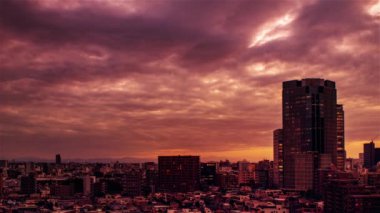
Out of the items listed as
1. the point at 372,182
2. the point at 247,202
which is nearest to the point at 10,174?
the point at 247,202

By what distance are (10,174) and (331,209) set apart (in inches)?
4358

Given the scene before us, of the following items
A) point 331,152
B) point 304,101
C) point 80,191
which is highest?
point 304,101

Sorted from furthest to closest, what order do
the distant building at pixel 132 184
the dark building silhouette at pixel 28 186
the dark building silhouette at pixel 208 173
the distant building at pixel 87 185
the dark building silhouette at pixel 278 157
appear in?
the dark building silhouette at pixel 208 173
the dark building silhouette at pixel 278 157
the dark building silhouette at pixel 28 186
the distant building at pixel 87 185
the distant building at pixel 132 184

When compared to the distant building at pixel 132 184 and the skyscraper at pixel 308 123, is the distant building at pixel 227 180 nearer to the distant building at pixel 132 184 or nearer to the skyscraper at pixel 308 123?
the skyscraper at pixel 308 123

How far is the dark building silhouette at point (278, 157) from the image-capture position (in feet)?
443

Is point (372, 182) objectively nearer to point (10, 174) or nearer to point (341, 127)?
point (341, 127)

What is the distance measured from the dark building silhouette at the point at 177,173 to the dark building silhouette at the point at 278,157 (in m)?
18.0

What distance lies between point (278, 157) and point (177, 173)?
74.6 feet

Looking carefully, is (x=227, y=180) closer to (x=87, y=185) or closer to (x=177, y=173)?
(x=177, y=173)

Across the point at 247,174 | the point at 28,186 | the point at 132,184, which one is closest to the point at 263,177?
the point at 247,174

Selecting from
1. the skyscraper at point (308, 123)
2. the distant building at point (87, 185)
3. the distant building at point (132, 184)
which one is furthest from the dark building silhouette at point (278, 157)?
the distant building at point (87, 185)

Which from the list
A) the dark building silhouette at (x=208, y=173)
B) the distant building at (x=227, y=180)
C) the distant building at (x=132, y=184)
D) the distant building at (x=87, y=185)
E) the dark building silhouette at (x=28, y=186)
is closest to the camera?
the distant building at (x=132, y=184)

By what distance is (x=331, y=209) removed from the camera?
227 feet

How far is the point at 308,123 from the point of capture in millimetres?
131625
